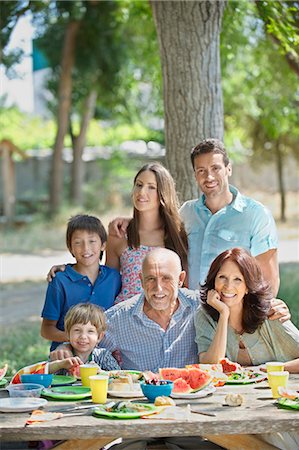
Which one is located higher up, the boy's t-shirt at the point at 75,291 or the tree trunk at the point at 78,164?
the tree trunk at the point at 78,164

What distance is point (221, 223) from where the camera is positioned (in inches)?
222

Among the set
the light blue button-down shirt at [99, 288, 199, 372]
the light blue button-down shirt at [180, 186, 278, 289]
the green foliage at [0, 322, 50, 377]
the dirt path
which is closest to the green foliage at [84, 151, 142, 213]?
the dirt path

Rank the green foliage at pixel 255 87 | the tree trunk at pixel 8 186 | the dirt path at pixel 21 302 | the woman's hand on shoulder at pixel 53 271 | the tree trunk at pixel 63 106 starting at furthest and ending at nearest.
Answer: the tree trunk at pixel 8 186
the tree trunk at pixel 63 106
the dirt path at pixel 21 302
the green foliage at pixel 255 87
the woman's hand on shoulder at pixel 53 271

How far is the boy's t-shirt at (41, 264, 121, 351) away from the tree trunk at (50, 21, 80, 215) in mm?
16055

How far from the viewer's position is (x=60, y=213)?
23891mm

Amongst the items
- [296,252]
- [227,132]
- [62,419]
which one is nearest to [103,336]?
[62,419]

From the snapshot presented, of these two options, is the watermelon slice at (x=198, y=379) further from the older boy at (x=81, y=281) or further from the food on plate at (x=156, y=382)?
the older boy at (x=81, y=281)

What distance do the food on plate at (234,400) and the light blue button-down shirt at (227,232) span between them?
1.73m

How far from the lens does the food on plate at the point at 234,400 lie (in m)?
3.89

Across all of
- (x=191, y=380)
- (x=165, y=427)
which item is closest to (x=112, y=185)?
(x=191, y=380)

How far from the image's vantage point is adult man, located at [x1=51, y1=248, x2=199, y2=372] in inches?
187

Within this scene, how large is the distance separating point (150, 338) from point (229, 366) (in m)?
0.52

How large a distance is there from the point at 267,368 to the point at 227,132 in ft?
71.0

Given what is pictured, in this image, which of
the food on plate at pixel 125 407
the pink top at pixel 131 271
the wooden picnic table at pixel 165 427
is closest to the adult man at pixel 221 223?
the pink top at pixel 131 271
